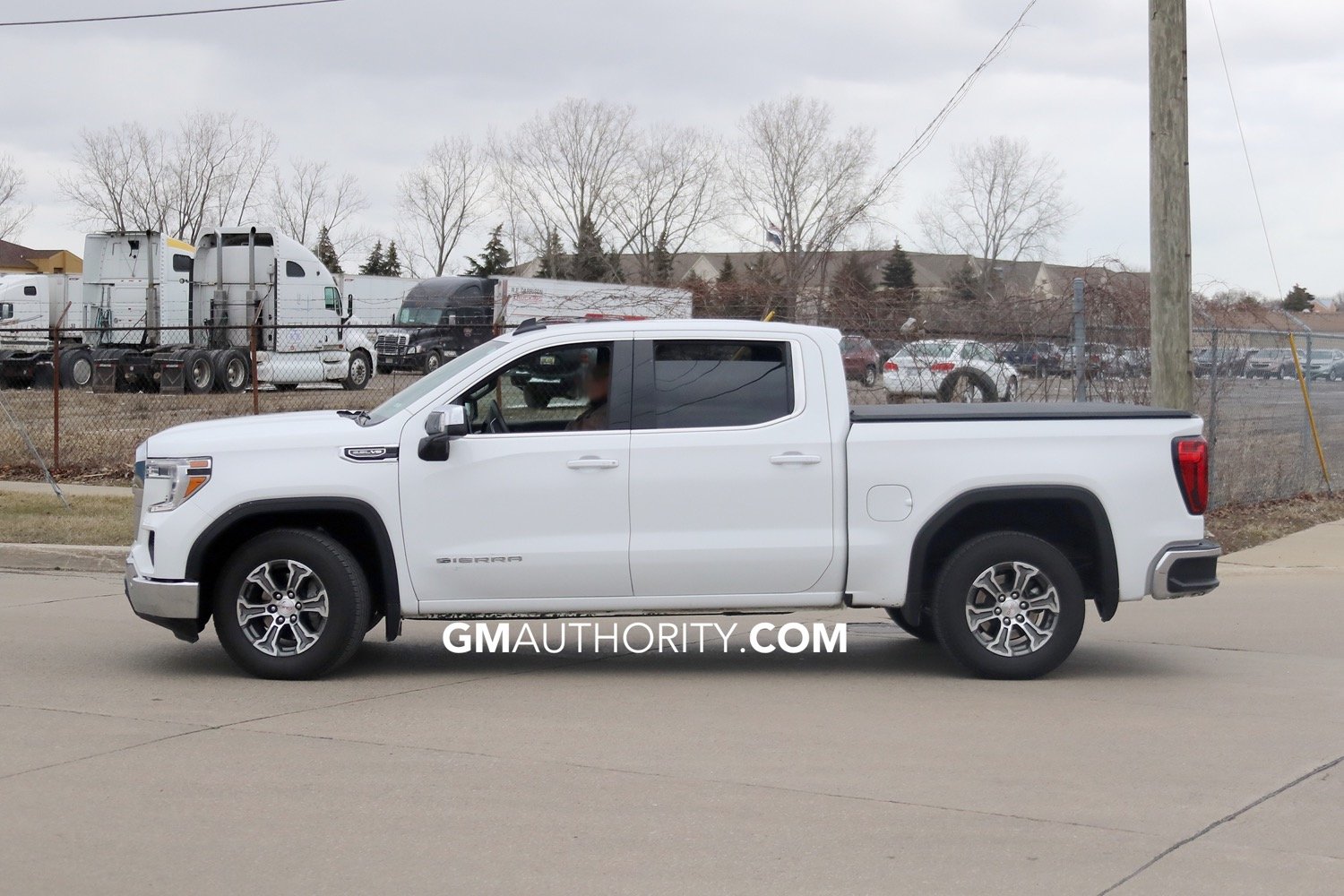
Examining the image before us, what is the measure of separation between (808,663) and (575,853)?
368 centimetres

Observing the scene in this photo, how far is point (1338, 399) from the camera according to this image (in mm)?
17750

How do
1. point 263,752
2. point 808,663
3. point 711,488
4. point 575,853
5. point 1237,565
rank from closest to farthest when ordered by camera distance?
1. point 575,853
2. point 263,752
3. point 711,488
4. point 808,663
5. point 1237,565

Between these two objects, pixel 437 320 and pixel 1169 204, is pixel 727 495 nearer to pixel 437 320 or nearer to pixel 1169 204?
pixel 1169 204

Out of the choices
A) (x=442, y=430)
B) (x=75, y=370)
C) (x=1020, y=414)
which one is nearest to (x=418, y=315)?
(x=75, y=370)

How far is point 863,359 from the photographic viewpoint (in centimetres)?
1407

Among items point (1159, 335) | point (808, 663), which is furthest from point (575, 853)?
point (1159, 335)

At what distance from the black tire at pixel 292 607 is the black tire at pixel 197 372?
26373 millimetres

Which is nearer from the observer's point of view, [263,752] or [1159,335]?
[263,752]

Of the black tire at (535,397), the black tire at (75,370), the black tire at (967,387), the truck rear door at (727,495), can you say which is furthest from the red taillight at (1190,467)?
the black tire at (75,370)

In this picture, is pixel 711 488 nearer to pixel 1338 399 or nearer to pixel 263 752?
pixel 263 752

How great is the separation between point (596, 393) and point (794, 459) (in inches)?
42.8

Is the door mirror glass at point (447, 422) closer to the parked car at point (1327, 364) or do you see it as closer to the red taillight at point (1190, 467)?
the red taillight at point (1190, 467)

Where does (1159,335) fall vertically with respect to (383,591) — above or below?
above

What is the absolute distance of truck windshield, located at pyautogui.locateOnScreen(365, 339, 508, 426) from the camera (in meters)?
7.64
